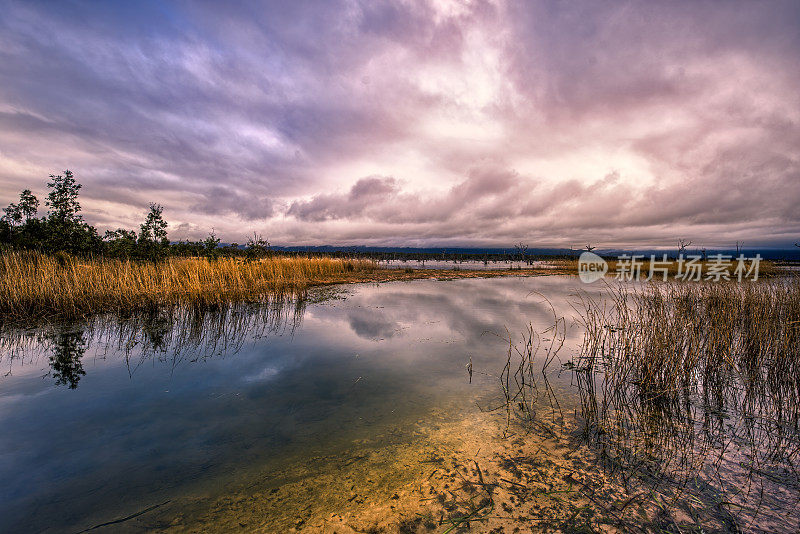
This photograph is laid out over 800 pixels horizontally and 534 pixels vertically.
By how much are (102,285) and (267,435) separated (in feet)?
43.2

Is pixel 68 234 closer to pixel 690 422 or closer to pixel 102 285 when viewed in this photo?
pixel 102 285

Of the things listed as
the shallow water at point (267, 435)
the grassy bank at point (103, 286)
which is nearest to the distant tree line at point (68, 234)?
the grassy bank at point (103, 286)

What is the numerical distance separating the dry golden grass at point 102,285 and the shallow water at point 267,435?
9.71 ft

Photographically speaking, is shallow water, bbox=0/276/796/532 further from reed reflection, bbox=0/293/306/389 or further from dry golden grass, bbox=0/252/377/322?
dry golden grass, bbox=0/252/377/322

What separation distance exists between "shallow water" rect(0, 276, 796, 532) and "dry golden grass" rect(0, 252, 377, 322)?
2.96 m

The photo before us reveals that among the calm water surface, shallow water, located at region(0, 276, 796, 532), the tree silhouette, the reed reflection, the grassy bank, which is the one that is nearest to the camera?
shallow water, located at region(0, 276, 796, 532)

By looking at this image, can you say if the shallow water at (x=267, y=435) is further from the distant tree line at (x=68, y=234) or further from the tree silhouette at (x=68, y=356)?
the distant tree line at (x=68, y=234)

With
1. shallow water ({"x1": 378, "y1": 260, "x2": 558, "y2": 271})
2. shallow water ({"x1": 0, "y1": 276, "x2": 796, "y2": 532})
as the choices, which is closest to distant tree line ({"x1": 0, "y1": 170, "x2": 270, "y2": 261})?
shallow water ({"x1": 0, "y1": 276, "x2": 796, "y2": 532})

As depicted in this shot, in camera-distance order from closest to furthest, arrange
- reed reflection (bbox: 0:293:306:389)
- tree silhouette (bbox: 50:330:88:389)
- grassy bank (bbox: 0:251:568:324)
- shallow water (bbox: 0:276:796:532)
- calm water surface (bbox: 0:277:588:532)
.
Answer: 1. shallow water (bbox: 0:276:796:532)
2. calm water surface (bbox: 0:277:588:532)
3. tree silhouette (bbox: 50:330:88:389)
4. reed reflection (bbox: 0:293:306:389)
5. grassy bank (bbox: 0:251:568:324)

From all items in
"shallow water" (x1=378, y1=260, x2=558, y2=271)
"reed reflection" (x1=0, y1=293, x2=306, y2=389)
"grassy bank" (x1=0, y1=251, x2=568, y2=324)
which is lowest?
"shallow water" (x1=378, y1=260, x2=558, y2=271)

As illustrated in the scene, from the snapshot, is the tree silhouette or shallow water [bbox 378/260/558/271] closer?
the tree silhouette

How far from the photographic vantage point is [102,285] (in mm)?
12352

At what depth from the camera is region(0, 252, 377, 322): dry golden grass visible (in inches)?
429

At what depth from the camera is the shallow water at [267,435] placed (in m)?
3.01
